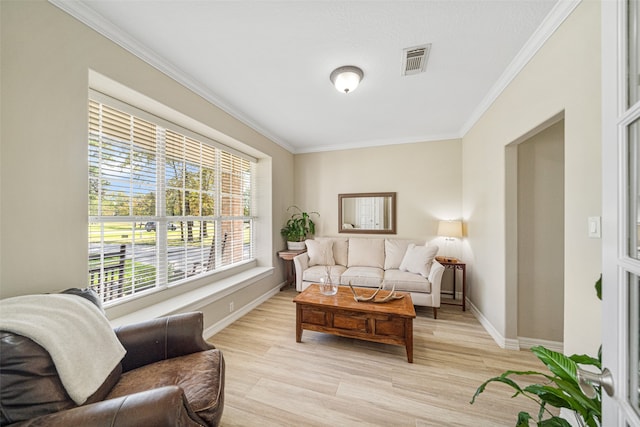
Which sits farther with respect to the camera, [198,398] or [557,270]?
[557,270]

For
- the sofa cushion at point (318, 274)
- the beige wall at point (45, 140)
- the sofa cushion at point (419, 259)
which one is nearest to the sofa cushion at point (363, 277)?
the sofa cushion at point (318, 274)

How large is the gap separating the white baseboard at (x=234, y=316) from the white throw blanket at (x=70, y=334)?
1340 millimetres

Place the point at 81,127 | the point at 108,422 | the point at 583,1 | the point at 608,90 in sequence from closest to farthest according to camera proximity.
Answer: the point at 608,90 → the point at 108,422 → the point at 583,1 → the point at 81,127

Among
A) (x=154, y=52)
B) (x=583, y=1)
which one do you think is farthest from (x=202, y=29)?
(x=583, y=1)

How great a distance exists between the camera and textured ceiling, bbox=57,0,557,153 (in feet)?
4.86

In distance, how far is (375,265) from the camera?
145 inches

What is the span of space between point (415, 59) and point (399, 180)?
2.22 metres

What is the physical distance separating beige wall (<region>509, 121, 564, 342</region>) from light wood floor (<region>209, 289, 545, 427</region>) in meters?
0.38

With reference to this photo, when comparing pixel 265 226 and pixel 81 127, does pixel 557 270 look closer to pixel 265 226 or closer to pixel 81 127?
pixel 265 226

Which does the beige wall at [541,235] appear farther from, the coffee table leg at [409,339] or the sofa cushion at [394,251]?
the sofa cushion at [394,251]

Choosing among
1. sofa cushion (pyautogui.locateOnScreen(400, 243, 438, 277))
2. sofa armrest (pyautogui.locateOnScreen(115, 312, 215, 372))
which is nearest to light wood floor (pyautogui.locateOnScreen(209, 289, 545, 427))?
sofa armrest (pyautogui.locateOnScreen(115, 312, 215, 372))

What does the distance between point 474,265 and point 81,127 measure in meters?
4.11

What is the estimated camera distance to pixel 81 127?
4.92ft

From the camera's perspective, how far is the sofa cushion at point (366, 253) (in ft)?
12.1
